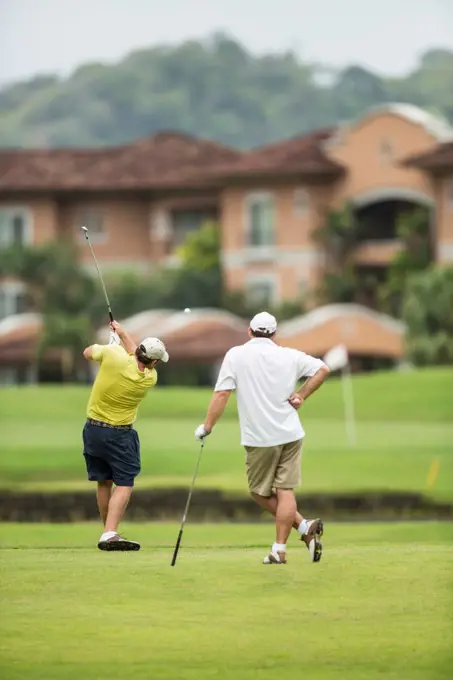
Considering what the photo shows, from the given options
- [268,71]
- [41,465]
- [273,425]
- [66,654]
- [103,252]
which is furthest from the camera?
[268,71]

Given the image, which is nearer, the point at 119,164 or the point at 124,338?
the point at 124,338

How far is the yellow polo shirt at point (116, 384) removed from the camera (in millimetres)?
13070

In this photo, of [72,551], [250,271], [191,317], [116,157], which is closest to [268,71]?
[116,157]

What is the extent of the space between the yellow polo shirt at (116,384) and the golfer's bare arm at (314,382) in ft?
3.17

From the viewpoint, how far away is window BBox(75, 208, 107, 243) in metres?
77.1

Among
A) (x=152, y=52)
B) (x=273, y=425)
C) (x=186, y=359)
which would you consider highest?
(x=152, y=52)

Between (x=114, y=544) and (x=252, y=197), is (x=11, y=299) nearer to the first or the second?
(x=252, y=197)

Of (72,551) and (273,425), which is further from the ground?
(273,425)

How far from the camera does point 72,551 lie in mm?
13625

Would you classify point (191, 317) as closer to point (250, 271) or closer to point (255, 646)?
point (250, 271)

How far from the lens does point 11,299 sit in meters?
73.5

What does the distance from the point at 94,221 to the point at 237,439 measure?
138ft

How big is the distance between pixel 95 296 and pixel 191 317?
19.6 ft

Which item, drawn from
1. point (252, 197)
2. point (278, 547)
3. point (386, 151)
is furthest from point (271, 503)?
point (252, 197)
